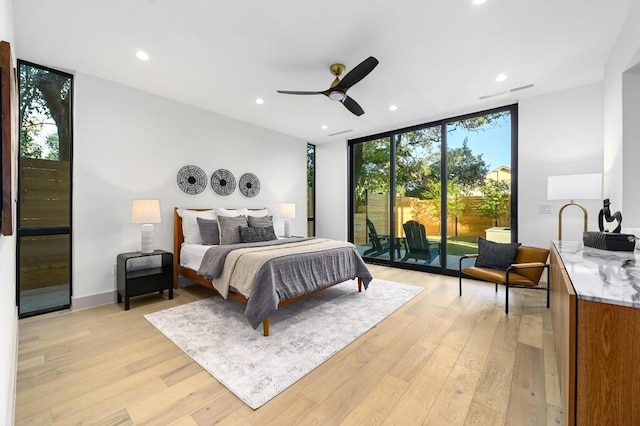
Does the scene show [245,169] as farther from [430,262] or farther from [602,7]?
[602,7]

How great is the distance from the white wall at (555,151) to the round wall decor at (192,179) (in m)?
4.94

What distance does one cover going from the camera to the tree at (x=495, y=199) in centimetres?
427

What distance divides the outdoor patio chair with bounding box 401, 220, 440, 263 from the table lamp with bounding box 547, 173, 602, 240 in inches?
79.3

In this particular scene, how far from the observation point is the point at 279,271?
277 cm

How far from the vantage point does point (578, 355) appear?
104 centimetres

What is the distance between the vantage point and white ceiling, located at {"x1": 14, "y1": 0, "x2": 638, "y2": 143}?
2.18m

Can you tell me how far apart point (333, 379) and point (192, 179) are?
3612 millimetres

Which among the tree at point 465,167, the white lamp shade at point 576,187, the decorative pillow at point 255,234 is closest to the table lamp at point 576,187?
the white lamp shade at point 576,187

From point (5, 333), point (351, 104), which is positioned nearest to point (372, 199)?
point (351, 104)

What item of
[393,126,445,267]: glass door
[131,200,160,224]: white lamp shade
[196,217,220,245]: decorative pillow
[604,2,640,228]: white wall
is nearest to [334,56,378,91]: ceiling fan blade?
[604,2,640,228]: white wall

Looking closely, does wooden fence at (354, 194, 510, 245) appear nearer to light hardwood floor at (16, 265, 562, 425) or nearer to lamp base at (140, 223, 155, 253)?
light hardwood floor at (16, 265, 562, 425)

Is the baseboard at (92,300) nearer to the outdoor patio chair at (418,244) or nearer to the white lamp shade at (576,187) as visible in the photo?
the outdoor patio chair at (418,244)

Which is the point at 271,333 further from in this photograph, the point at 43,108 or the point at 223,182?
the point at 43,108

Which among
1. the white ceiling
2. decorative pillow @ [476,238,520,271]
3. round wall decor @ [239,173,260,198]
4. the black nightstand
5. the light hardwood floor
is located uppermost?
the white ceiling
